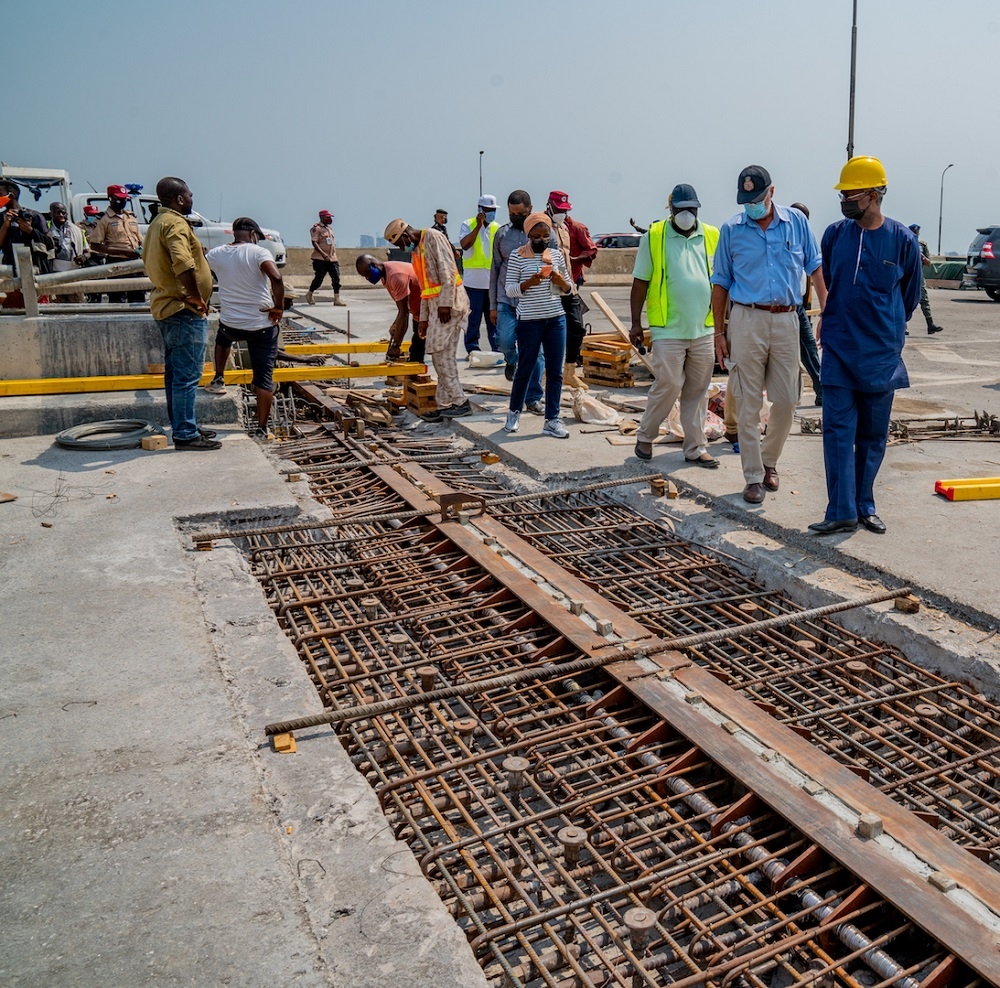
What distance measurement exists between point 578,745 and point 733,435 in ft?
14.4

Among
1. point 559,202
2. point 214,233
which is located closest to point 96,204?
point 214,233

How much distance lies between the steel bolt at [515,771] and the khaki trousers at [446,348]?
19.0 ft

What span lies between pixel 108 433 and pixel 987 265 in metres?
20.6

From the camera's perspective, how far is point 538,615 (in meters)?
4.58

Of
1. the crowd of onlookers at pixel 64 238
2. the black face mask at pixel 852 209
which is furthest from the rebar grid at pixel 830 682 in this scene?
the crowd of onlookers at pixel 64 238

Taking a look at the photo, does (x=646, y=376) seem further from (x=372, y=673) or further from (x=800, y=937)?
(x=800, y=937)

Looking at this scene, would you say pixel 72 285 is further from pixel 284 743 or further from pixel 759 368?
pixel 284 743

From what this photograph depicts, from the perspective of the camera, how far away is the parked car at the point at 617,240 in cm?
3469

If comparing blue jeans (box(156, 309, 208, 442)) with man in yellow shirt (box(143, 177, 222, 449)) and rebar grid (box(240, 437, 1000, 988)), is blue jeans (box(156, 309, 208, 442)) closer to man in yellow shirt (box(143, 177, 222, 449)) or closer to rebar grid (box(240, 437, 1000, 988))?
man in yellow shirt (box(143, 177, 222, 449))

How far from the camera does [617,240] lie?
34781mm

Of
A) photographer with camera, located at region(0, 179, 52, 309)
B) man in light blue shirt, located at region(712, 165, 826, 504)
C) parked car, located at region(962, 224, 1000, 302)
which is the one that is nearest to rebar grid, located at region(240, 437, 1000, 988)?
man in light blue shirt, located at region(712, 165, 826, 504)

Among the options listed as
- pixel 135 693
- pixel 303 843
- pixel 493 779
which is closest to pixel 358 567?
pixel 135 693

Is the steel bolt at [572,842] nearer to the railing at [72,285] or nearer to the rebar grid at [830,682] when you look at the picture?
the rebar grid at [830,682]

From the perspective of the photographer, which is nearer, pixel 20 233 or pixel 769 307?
pixel 769 307
